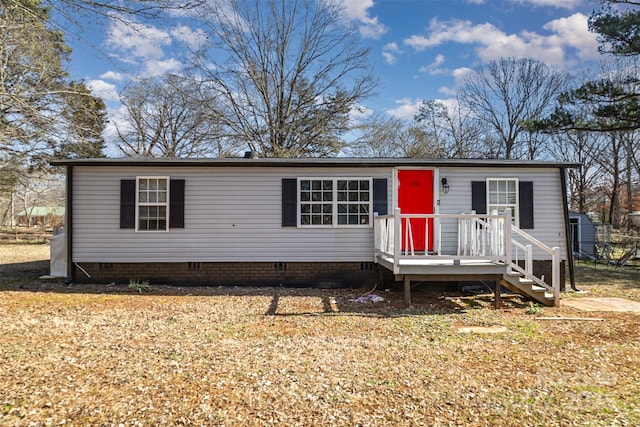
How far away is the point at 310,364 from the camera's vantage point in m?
3.90

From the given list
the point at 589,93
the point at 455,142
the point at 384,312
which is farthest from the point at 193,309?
the point at 455,142

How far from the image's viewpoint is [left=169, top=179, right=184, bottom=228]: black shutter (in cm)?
827

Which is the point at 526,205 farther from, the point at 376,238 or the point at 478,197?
the point at 376,238

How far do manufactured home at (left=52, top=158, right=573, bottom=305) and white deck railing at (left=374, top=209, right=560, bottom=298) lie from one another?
0.28 feet

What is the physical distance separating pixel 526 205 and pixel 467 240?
1688 millimetres

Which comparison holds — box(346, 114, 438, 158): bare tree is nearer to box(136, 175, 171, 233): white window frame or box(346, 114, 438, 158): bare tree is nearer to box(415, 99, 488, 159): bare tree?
box(415, 99, 488, 159): bare tree

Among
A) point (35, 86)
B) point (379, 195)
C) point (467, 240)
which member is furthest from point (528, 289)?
point (35, 86)

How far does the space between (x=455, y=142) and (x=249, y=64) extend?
1440 centimetres

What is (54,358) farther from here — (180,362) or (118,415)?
(118,415)

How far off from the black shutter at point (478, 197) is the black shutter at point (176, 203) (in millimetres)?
6239

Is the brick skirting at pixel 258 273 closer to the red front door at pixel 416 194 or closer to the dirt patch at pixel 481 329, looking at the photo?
the red front door at pixel 416 194

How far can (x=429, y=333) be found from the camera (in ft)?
16.7

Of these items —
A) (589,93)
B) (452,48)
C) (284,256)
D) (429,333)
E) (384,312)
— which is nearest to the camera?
(429,333)

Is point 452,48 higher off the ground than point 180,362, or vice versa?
point 452,48
